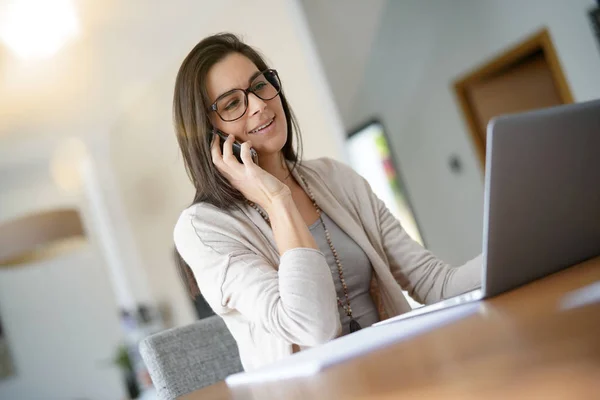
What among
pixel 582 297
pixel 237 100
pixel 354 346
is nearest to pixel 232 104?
pixel 237 100

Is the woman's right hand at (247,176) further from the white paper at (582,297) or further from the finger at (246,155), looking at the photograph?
the white paper at (582,297)

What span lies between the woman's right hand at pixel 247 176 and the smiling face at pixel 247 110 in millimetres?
44

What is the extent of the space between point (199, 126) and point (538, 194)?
0.77 metres

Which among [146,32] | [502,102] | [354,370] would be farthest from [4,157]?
[354,370]

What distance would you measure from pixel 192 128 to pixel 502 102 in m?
4.01

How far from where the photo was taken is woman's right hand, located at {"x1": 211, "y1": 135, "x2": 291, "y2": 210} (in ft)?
4.00

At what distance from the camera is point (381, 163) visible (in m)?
5.01

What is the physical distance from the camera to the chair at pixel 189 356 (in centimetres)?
115

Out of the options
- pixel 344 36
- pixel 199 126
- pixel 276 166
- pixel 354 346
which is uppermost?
pixel 344 36

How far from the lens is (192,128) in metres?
1.32

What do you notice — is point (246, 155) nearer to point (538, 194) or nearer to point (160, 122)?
point (538, 194)

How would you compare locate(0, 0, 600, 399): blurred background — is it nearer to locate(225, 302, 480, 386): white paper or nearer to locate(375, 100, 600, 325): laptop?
locate(225, 302, 480, 386): white paper

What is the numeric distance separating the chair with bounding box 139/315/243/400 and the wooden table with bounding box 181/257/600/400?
365 millimetres

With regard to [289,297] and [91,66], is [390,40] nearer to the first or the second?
[91,66]
